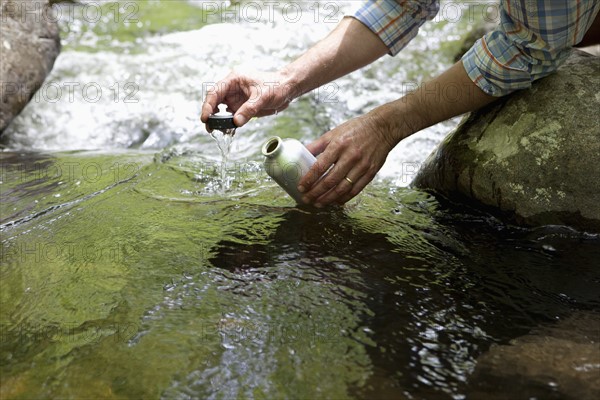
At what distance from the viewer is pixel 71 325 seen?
2168 millimetres

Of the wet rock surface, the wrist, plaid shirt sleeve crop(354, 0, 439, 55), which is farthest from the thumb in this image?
the wet rock surface

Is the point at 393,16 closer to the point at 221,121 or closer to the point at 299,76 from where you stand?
the point at 299,76

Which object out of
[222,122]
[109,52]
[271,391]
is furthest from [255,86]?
[109,52]

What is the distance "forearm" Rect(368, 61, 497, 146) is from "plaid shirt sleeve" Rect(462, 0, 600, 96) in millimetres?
61

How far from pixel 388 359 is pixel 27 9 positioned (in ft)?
17.7

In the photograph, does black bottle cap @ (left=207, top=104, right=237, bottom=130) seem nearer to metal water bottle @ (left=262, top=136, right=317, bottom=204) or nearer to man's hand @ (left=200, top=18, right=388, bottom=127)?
man's hand @ (left=200, top=18, right=388, bottom=127)

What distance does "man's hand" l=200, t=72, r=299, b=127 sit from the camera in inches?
123

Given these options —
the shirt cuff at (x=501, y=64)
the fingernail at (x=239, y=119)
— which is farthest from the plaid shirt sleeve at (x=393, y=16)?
the fingernail at (x=239, y=119)

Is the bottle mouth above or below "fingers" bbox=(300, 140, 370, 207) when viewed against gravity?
above

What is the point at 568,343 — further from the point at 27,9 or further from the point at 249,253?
the point at 27,9

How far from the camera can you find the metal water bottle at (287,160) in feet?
9.19

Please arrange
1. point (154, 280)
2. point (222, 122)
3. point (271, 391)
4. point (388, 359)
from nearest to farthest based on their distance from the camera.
→ 1. point (271, 391)
2. point (388, 359)
3. point (154, 280)
4. point (222, 122)

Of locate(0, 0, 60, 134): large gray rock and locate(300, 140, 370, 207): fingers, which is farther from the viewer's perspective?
locate(0, 0, 60, 134): large gray rock

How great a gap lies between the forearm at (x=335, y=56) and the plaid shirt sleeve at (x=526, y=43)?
73cm
